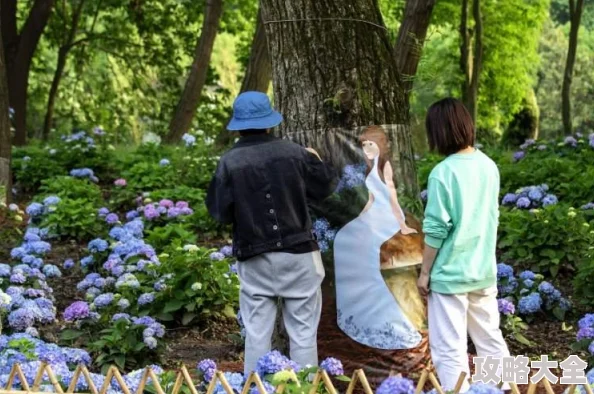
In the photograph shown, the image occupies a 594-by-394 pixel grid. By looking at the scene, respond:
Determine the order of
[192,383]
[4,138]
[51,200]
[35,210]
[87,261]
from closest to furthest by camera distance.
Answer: [192,383], [87,261], [35,210], [51,200], [4,138]

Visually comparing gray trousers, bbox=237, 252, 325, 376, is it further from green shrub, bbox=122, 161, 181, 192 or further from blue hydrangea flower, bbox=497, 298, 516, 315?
green shrub, bbox=122, 161, 181, 192

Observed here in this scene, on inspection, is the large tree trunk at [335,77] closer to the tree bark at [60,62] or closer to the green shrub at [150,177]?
the green shrub at [150,177]

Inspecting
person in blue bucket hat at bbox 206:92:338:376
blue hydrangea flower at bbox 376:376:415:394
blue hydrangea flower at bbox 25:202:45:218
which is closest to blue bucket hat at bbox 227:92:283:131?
person in blue bucket hat at bbox 206:92:338:376

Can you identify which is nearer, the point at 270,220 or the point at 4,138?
the point at 270,220

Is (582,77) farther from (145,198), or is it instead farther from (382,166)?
(382,166)

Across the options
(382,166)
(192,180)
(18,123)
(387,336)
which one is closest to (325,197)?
(382,166)

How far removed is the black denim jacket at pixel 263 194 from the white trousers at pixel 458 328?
0.70 m

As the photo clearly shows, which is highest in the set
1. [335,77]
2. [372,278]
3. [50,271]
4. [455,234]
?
[335,77]

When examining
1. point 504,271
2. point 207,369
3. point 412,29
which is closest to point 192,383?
point 207,369

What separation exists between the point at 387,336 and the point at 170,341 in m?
1.83

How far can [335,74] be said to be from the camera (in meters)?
4.97

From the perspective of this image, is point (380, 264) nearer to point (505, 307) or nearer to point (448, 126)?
point (448, 126)

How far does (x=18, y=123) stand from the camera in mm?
15680

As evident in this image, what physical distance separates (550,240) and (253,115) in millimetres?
3425
